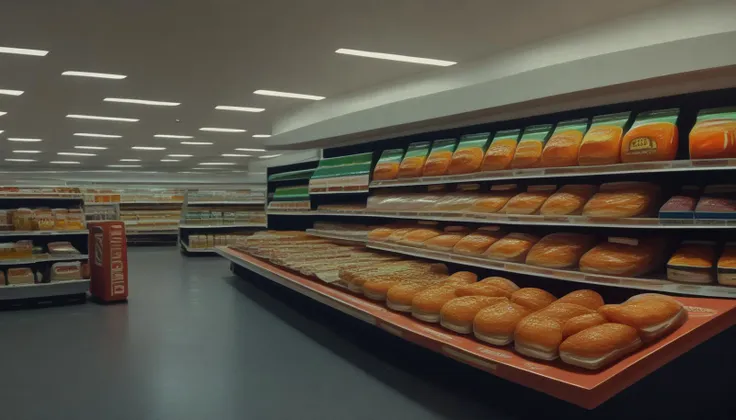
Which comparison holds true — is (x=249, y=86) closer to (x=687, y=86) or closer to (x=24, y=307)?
(x=24, y=307)

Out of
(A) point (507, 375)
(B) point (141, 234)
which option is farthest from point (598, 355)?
(B) point (141, 234)

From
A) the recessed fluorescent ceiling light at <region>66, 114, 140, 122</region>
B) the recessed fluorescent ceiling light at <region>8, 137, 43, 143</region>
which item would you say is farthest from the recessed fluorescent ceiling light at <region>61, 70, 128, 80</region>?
the recessed fluorescent ceiling light at <region>8, 137, 43, 143</region>

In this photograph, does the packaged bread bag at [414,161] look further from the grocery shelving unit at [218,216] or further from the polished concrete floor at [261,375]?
the grocery shelving unit at [218,216]

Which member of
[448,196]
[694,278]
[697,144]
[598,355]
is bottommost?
[598,355]

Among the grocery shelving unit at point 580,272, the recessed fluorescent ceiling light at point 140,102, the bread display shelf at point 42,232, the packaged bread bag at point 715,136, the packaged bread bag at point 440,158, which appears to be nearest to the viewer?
the grocery shelving unit at point 580,272

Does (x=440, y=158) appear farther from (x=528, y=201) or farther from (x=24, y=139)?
(x=24, y=139)

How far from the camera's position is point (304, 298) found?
18.3 feet

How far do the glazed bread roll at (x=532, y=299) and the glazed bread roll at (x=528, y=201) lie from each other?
20.7 inches

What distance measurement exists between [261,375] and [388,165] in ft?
6.83

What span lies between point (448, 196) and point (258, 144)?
9.95 m

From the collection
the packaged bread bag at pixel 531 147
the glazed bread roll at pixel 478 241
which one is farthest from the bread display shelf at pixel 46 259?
the packaged bread bag at pixel 531 147

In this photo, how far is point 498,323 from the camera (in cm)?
238

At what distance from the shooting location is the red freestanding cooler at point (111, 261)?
19.7 ft

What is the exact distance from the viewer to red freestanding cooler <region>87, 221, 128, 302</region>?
237 inches
